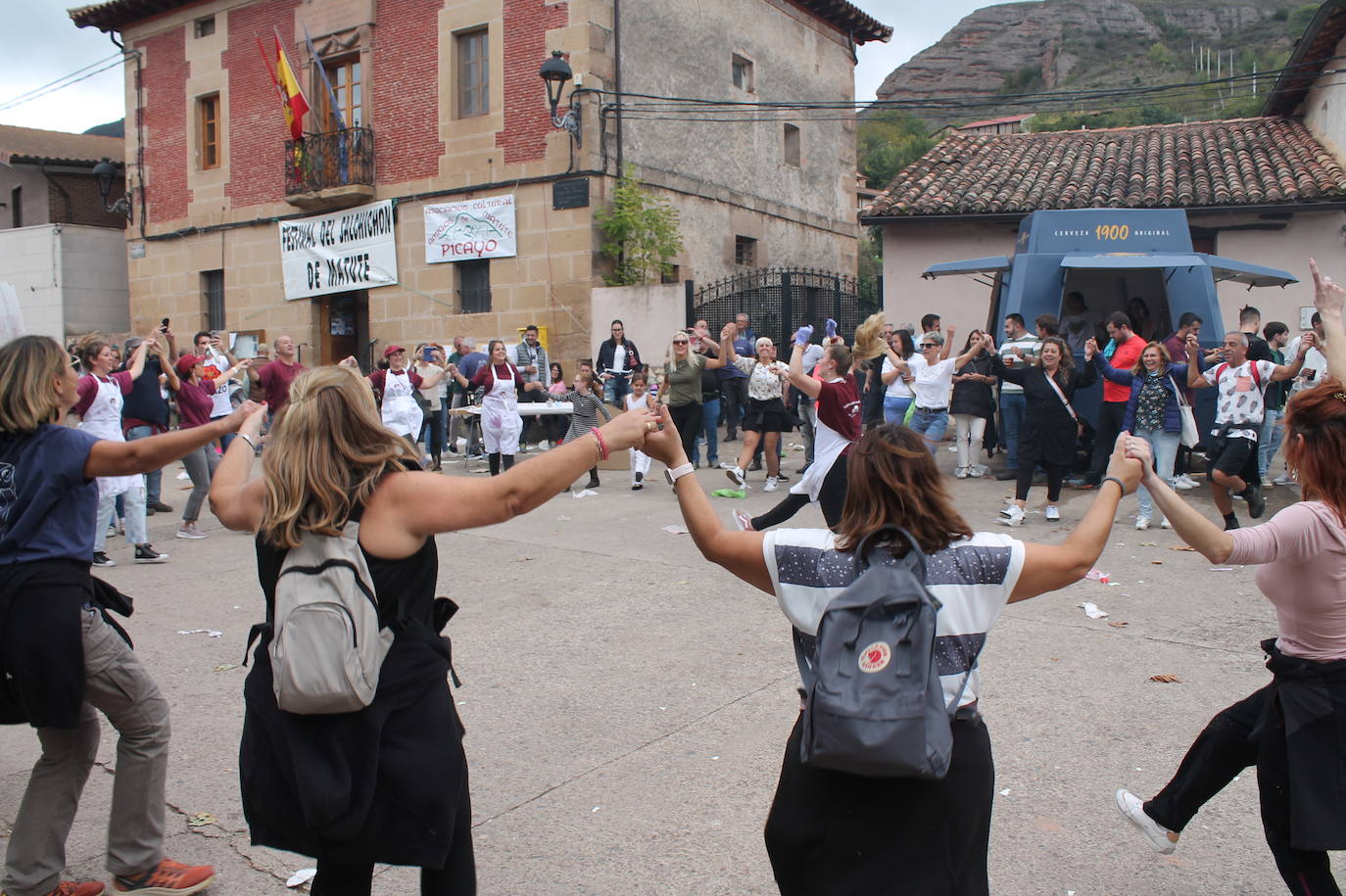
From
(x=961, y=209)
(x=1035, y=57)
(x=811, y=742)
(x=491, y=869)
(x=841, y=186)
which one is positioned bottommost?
(x=491, y=869)

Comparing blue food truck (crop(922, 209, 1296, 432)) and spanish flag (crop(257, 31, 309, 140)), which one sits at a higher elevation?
spanish flag (crop(257, 31, 309, 140))

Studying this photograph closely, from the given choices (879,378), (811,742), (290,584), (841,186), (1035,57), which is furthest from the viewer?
(1035,57)

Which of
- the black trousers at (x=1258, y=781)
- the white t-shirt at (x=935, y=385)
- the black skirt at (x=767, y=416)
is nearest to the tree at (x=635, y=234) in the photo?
the black skirt at (x=767, y=416)

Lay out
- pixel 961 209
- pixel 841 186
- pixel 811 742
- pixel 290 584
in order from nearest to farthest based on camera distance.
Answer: pixel 811 742 < pixel 290 584 < pixel 961 209 < pixel 841 186

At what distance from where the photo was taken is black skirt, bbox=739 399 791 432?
11.6 metres

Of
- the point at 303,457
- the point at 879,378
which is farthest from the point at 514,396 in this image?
the point at 303,457

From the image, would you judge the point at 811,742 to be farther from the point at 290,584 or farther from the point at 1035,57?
the point at 1035,57

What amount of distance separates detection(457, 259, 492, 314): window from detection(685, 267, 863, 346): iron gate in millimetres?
3714

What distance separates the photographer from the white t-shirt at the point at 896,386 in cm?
1166

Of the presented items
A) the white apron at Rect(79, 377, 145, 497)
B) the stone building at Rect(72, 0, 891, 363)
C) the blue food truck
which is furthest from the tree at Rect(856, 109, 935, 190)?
the white apron at Rect(79, 377, 145, 497)

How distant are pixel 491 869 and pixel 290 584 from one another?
1602 millimetres

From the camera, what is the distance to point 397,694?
8.03 ft

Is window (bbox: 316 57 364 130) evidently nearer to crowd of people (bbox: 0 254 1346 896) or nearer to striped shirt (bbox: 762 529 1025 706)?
crowd of people (bbox: 0 254 1346 896)

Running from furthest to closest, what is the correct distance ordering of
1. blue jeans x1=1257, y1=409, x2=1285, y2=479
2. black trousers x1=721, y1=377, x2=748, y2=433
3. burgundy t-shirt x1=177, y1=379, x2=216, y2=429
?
black trousers x1=721, y1=377, x2=748, y2=433 → blue jeans x1=1257, y1=409, x2=1285, y2=479 → burgundy t-shirt x1=177, y1=379, x2=216, y2=429
